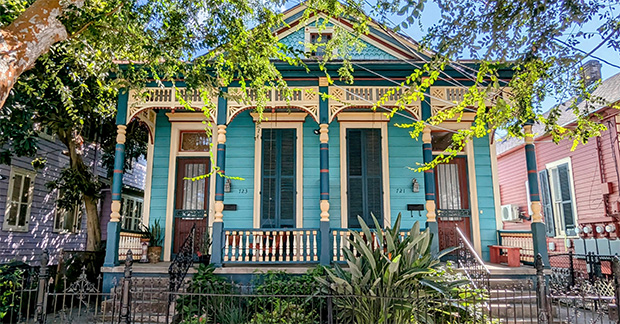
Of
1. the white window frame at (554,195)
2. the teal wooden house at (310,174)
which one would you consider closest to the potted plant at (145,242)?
the teal wooden house at (310,174)

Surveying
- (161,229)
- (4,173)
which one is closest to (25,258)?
(4,173)

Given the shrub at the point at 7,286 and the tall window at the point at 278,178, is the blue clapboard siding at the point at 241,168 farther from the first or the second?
the shrub at the point at 7,286

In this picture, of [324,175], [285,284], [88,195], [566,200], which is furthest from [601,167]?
[88,195]

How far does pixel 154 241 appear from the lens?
872cm

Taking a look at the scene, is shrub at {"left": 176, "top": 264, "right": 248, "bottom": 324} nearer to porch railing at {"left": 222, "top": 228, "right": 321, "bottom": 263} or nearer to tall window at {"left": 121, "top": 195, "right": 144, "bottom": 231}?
porch railing at {"left": 222, "top": 228, "right": 321, "bottom": 263}

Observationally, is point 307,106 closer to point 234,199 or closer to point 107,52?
point 234,199

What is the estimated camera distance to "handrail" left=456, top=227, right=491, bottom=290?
665 centimetres

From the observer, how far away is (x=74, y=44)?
674cm

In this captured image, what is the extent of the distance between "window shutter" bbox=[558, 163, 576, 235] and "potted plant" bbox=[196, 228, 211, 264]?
31.0 feet

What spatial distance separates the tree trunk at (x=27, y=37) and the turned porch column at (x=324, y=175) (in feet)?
14.2

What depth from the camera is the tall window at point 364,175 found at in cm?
904

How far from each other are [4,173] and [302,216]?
708 centimetres

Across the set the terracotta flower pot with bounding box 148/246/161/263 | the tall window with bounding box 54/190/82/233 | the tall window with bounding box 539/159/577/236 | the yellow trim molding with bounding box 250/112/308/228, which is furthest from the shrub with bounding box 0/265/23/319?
the tall window with bounding box 539/159/577/236

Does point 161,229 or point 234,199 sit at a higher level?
point 234,199
